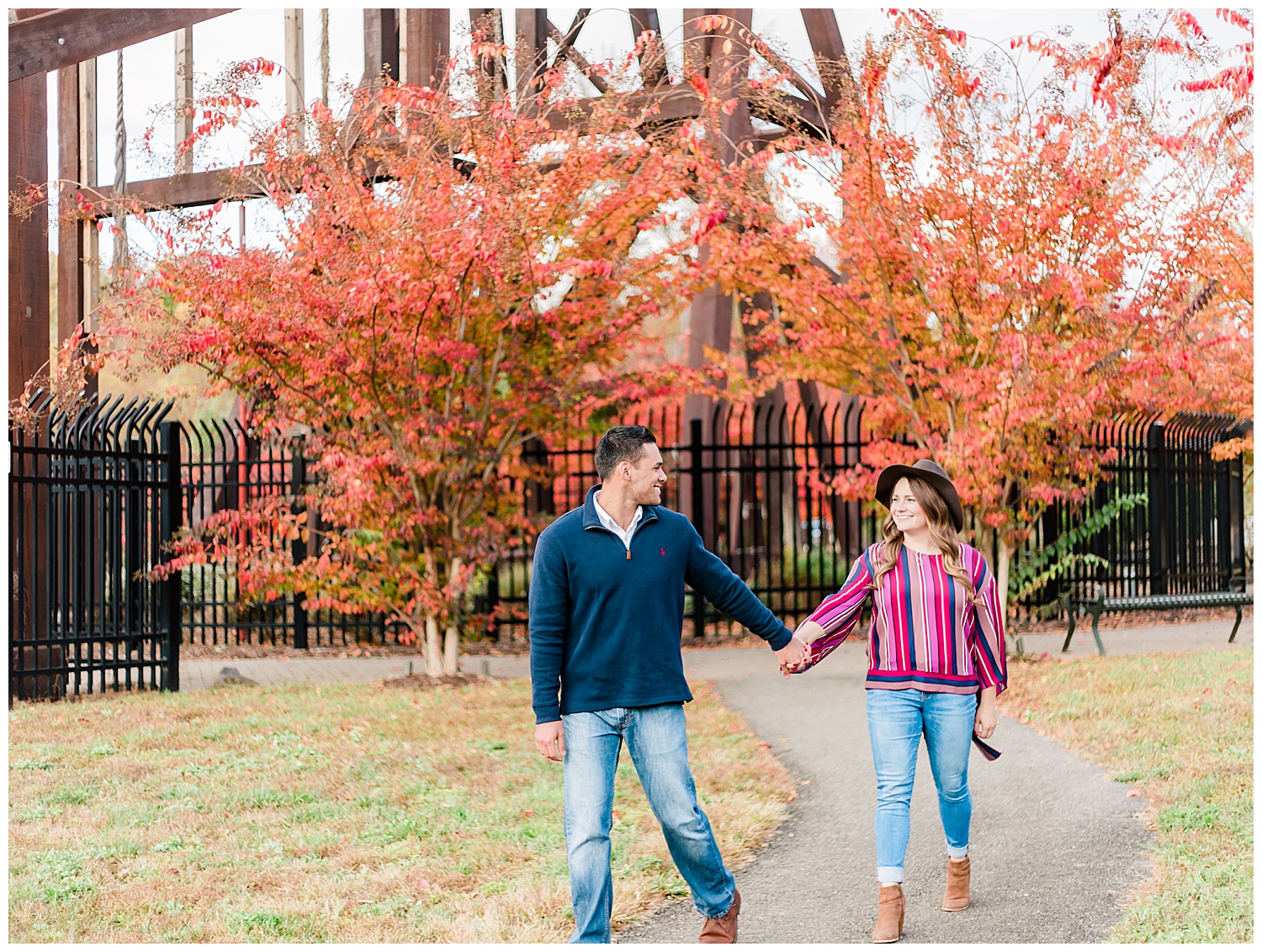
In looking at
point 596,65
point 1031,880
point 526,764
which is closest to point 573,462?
point 596,65

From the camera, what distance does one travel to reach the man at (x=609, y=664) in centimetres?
398

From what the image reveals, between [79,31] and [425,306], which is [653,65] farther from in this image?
[79,31]

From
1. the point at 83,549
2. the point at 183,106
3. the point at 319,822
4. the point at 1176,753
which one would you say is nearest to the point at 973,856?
the point at 1176,753

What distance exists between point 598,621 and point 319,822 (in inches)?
111

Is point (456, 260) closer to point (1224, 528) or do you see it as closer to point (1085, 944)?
point (1085, 944)

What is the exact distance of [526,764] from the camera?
7.42 meters

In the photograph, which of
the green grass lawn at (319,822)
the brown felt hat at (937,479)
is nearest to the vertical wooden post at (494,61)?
the green grass lawn at (319,822)

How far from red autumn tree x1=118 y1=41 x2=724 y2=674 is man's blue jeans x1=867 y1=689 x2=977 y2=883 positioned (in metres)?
6.42

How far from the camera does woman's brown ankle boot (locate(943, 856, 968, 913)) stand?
180 inches

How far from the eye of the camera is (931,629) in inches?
170

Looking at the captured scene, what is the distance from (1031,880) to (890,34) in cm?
797

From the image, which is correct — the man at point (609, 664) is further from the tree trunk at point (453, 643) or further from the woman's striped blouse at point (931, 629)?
the tree trunk at point (453, 643)

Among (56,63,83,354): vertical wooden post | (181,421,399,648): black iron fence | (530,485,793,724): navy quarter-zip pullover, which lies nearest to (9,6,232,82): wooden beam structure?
(56,63,83,354): vertical wooden post

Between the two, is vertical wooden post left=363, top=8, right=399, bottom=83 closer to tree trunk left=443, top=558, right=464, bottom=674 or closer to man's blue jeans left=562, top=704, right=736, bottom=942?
tree trunk left=443, top=558, right=464, bottom=674
